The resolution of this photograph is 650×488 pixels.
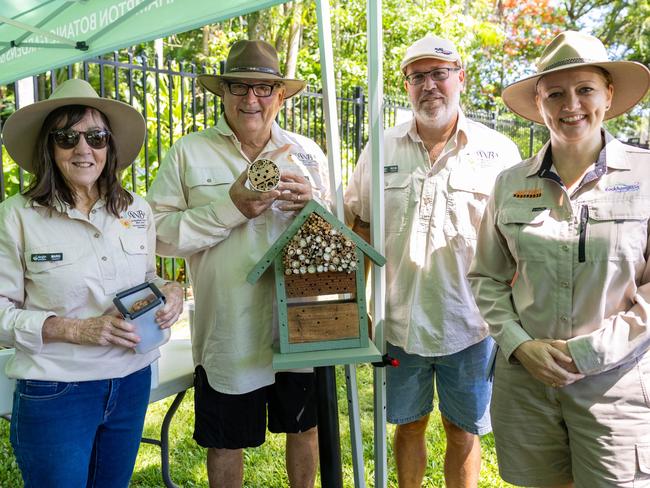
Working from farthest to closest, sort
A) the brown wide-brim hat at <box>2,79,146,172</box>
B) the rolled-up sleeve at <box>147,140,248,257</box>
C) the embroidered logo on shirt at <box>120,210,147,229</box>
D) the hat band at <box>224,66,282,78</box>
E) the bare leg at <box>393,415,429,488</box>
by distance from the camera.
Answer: the bare leg at <box>393,415,429,488</box> → the hat band at <box>224,66,282,78</box> → the rolled-up sleeve at <box>147,140,248,257</box> → the embroidered logo on shirt at <box>120,210,147,229</box> → the brown wide-brim hat at <box>2,79,146,172</box>

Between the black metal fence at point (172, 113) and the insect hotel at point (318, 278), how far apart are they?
7.51 feet

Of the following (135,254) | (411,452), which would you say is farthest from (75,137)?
(411,452)

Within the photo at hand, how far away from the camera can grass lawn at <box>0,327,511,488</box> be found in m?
3.33

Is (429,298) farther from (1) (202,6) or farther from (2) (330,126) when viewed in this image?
(1) (202,6)

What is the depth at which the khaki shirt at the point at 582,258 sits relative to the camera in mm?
1759

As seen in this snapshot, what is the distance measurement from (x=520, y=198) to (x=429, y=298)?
651mm

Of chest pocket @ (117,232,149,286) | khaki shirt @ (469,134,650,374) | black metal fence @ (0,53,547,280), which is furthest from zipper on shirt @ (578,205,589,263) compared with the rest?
black metal fence @ (0,53,547,280)

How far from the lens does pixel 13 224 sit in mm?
1843

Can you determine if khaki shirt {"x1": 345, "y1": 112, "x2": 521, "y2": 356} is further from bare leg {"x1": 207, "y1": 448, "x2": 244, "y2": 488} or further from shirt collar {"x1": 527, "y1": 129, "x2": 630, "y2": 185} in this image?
bare leg {"x1": 207, "y1": 448, "x2": 244, "y2": 488}

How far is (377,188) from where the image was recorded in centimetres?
214

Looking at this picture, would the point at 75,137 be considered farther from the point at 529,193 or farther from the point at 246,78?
the point at 529,193

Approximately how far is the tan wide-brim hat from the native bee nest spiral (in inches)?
34.3

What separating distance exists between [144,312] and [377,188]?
3.09 feet

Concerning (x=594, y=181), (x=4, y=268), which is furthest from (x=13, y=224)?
(x=594, y=181)
